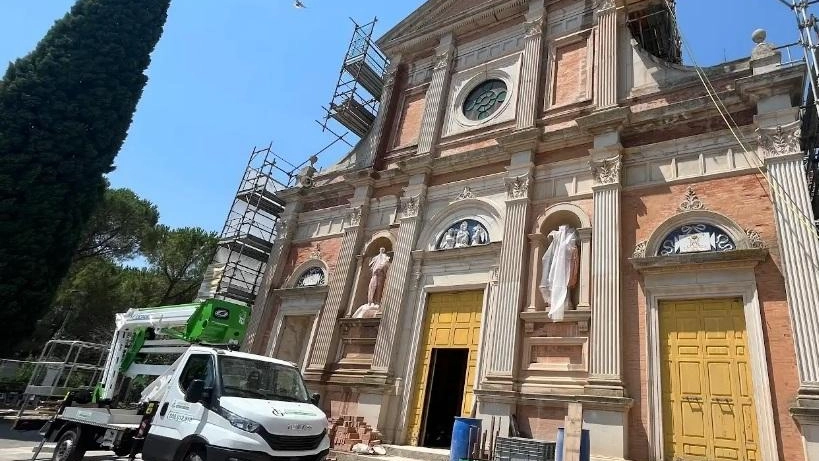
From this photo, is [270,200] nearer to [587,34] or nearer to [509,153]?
[509,153]

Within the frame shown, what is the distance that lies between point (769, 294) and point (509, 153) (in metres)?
6.97

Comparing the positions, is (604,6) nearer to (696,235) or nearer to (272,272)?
(696,235)

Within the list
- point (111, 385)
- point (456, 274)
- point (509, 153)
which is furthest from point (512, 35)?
point (111, 385)

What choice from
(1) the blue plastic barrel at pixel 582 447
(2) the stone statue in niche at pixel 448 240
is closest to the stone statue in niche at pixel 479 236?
(2) the stone statue in niche at pixel 448 240

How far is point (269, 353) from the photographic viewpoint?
16.0 meters

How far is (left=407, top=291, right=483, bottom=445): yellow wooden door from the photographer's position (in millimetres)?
11961

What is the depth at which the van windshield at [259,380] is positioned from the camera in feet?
23.6

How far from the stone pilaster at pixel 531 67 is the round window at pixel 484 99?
0.97 metres

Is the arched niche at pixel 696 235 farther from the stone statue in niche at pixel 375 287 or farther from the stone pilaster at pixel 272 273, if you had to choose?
the stone pilaster at pixel 272 273

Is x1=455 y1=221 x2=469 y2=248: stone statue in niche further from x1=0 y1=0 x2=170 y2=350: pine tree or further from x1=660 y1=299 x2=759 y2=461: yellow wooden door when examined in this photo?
x1=0 y1=0 x2=170 y2=350: pine tree

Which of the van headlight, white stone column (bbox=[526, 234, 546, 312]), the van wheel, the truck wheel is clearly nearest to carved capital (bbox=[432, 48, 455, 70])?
white stone column (bbox=[526, 234, 546, 312])

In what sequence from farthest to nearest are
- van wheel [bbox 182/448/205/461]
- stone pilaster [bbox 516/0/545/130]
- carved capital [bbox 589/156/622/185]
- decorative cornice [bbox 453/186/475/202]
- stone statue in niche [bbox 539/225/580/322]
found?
decorative cornice [bbox 453/186/475/202] → stone pilaster [bbox 516/0/545/130] → carved capital [bbox 589/156/622/185] → stone statue in niche [bbox 539/225/580/322] → van wheel [bbox 182/448/205/461]

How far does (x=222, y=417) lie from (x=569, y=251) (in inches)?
324

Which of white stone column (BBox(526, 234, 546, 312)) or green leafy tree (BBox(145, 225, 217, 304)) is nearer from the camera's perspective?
white stone column (BBox(526, 234, 546, 312))
